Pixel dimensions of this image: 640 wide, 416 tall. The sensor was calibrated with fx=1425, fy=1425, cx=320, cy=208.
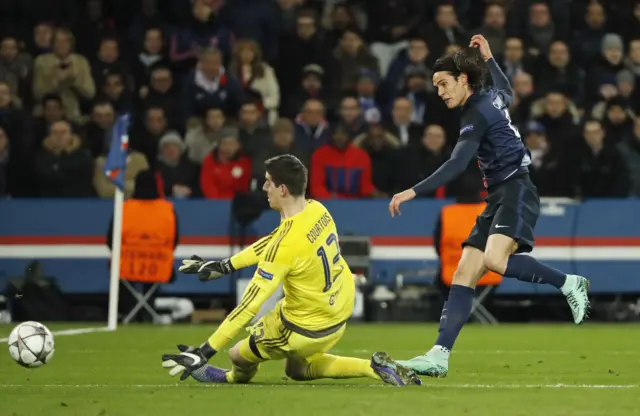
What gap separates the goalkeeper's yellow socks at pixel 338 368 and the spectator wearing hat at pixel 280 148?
26.8ft

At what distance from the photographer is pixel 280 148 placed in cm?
1706

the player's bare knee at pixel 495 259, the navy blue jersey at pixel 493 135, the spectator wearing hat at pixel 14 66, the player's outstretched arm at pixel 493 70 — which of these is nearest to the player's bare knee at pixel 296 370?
the player's bare knee at pixel 495 259

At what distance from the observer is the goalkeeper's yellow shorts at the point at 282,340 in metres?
8.67

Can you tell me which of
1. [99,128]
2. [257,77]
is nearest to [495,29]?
[257,77]

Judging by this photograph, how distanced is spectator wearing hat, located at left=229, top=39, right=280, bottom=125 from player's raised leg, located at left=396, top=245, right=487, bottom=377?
977 cm

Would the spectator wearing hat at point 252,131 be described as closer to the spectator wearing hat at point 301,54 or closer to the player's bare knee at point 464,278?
the spectator wearing hat at point 301,54

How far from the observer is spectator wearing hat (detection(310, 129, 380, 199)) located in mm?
17000

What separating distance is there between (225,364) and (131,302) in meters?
6.29

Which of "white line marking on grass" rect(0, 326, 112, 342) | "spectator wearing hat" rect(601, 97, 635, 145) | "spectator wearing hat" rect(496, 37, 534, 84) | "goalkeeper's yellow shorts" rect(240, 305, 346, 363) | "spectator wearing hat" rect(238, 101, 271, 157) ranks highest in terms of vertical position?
"spectator wearing hat" rect(496, 37, 534, 84)

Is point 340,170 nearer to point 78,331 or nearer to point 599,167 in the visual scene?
point 599,167

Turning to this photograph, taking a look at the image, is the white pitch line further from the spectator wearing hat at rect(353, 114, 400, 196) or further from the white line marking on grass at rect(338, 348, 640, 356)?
the spectator wearing hat at rect(353, 114, 400, 196)

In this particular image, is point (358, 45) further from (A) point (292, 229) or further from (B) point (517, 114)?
(A) point (292, 229)

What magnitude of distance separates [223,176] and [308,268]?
28.9 ft

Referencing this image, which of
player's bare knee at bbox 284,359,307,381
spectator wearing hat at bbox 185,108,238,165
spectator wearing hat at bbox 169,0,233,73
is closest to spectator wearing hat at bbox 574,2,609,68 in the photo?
spectator wearing hat at bbox 169,0,233,73
